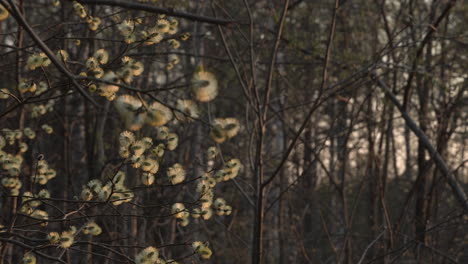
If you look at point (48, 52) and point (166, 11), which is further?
point (166, 11)

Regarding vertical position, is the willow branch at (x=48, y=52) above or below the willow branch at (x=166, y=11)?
below

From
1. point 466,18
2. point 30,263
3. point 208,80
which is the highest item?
point 466,18

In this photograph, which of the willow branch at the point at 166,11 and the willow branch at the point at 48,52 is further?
the willow branch at the point at 166,11

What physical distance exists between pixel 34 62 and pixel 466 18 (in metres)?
4.48

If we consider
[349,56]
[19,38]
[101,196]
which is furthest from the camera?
[349,56]

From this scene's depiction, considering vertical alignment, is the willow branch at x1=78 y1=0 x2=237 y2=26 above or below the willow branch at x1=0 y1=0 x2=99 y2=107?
above

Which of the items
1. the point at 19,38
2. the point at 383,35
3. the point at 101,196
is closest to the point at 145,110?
the point at 101,196

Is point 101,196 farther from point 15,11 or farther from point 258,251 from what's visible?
point 15,11

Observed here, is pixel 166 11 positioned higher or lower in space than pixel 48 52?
higher

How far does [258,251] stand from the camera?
93.5 inches

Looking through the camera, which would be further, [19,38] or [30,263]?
[19,38]

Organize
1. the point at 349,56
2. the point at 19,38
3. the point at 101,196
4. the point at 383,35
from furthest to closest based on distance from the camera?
the point at 383,35, the point at 349,56, the point at 19,38, the point at 101,196

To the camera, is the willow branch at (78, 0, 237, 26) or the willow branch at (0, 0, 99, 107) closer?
the willow branch at (0, 0, 99, 107)

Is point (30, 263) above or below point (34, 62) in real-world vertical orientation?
below
